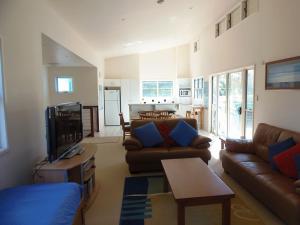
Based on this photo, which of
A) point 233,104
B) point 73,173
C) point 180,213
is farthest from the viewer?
point 233,104

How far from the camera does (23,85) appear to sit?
110 inches

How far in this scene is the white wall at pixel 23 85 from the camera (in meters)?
2.47

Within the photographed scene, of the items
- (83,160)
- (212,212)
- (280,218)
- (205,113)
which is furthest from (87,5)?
(205,113)

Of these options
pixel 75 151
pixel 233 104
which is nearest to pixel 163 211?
pixel 75 151

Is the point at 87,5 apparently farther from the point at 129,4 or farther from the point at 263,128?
the point at 263,128

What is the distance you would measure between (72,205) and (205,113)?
6.89 meters

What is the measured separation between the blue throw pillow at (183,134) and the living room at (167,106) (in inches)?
7.6

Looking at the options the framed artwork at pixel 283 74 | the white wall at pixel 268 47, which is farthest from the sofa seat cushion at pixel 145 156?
the framed artwork at pixel 283 74

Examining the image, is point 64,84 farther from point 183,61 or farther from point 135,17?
point 183,61

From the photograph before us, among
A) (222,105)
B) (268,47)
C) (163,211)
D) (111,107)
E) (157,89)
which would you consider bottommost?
(163,211)

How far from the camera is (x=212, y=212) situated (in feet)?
9.09

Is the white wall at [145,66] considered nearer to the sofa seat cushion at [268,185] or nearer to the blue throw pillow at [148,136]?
the blue throw pillow at [148,136]

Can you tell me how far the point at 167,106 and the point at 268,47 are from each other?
496 cm

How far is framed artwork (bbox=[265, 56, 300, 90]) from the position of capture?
11.9 ft
